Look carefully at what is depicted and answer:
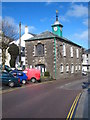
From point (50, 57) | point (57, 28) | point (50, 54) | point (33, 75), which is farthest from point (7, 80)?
point (57, 28)

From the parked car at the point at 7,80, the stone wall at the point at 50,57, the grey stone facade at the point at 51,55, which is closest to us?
the parked car at the point at 7,80

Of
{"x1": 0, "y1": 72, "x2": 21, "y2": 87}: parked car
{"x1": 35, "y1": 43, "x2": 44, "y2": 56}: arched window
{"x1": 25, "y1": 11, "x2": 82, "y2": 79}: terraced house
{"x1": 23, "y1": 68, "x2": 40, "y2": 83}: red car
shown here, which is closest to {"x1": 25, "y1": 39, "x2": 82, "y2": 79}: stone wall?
{"x1": 25, "y1": 11, "x2": 82, "y2": 79}: terraced house

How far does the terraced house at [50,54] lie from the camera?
3111 cm

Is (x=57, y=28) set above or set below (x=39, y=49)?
above

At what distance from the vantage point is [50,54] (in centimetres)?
3145

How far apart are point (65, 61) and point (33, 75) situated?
12.5 m

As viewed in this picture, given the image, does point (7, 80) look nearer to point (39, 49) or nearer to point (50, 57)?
point (50, 57)

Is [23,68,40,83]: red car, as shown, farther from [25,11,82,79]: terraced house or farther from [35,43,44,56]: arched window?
[35,43,44,56]: arched window

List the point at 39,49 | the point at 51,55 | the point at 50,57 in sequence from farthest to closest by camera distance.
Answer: the point at 39,49, the point at 50,57, the point at 51,55

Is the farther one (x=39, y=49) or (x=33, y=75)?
(x=39, y=49)

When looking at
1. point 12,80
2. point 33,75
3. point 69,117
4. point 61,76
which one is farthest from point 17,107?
point 61,76

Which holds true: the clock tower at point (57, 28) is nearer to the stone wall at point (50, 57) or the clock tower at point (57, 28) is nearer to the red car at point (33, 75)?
the stone wall at point (50, 57)

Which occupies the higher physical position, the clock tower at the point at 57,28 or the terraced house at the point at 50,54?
the clock tower at the point at 57,28

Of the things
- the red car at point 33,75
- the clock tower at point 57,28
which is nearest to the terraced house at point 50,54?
the clock tower at point 57,28
